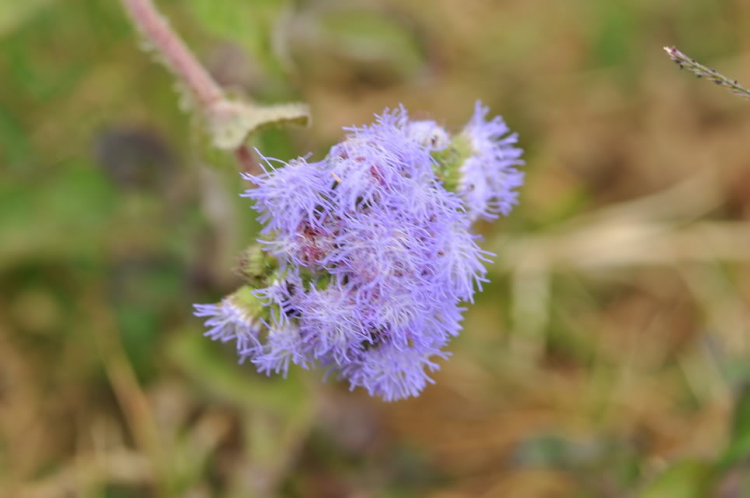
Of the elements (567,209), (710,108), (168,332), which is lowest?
(168,332)

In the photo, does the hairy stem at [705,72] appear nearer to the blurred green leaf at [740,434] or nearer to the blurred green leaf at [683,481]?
the blurred green leaf at [740,434]

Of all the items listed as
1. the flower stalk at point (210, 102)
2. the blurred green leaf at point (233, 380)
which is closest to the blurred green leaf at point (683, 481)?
the blurred green leaf at point (233, 380)

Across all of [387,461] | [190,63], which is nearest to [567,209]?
[387,461]

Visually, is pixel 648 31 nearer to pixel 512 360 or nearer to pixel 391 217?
pixel 512 360

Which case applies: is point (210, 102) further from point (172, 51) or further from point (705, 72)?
point (705, 72)

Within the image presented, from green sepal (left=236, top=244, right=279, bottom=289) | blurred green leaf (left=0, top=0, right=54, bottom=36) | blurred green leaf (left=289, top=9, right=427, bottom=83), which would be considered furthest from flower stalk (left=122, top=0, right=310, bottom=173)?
blurred green leaf (left=289, top=9, right=427, bottom=83)

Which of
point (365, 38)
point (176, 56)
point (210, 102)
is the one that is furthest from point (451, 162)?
point (365, 38)
